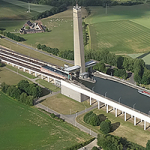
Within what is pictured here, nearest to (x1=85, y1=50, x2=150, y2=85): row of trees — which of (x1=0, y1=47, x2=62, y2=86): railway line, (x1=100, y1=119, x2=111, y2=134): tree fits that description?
(x1=0, y1=47, x2=62, y2=86): railway line

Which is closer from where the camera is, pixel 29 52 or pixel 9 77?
pixel 9 77

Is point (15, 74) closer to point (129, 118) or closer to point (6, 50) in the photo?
point (6, 50)

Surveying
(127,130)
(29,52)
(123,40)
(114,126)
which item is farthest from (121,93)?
(123,40)

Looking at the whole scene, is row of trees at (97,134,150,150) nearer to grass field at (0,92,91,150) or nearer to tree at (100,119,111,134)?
tree at (100,119,111,134)

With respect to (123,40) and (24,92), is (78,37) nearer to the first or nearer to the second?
(24,92)

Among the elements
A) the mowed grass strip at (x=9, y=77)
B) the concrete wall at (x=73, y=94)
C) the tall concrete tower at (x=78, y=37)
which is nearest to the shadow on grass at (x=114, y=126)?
the concrete wall at (x=73, y=94)

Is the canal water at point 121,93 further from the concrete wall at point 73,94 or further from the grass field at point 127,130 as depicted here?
the grass field at point 127,130
